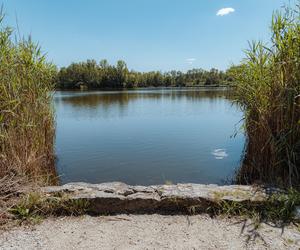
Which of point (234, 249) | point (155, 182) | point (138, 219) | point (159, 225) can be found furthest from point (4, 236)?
point (155, 182)

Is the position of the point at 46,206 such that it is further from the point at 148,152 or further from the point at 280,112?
the point at 148,152

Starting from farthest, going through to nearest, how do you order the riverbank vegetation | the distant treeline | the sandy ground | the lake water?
the distant treeline
the lake water
the riverbank vegetation
the sandy ground

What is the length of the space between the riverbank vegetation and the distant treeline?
4596 centimetres

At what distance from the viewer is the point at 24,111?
3.82 m

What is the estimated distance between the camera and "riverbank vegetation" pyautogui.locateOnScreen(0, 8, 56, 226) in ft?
10.4

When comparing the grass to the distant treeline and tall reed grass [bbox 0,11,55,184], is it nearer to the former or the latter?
tall reed grass [bbox 0,11,55,184]

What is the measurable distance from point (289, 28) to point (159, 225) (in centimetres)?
308

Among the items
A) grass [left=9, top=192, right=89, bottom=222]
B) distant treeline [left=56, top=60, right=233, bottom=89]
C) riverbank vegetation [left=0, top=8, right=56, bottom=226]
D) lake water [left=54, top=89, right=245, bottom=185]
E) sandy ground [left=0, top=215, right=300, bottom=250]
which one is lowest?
lake water [left=54, top=89, right=245, bottom=185]

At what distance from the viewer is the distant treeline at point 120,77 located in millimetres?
55450

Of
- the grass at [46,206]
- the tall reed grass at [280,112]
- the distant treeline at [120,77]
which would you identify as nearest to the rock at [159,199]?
the grass at [46,206]

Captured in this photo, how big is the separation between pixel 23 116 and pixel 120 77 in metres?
56.9

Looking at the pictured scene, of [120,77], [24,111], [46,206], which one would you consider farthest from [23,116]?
[120,77]

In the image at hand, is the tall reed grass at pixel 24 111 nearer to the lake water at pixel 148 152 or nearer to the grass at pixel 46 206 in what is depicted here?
the grass at pixel 46 206

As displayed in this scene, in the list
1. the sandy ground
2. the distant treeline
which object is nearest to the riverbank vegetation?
the sandy ground
